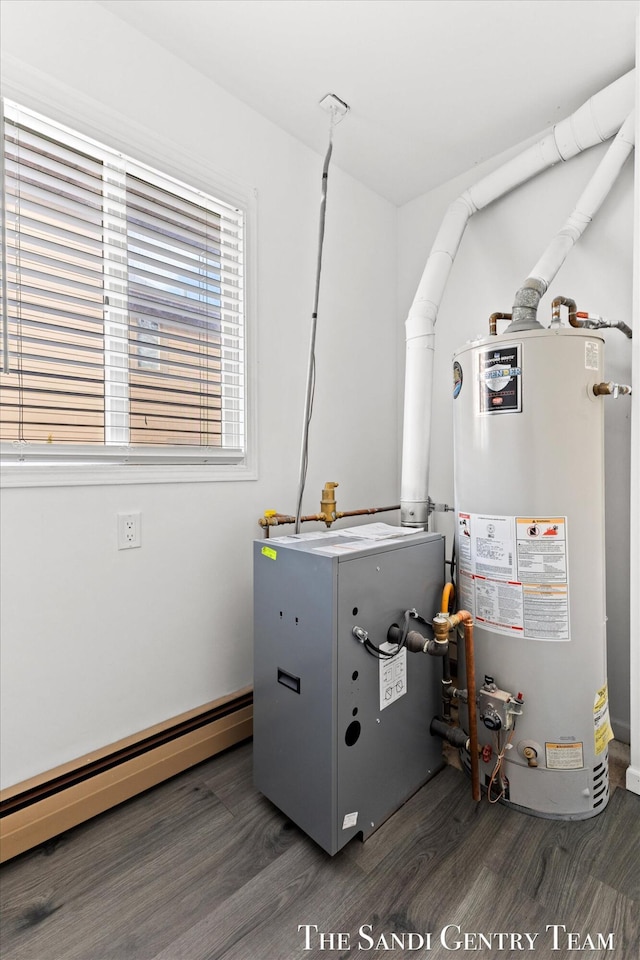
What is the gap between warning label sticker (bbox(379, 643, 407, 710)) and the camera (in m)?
1.33

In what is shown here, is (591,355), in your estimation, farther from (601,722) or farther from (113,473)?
(113,473)

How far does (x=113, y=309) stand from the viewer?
1.48 metres

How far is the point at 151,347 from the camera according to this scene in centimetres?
157

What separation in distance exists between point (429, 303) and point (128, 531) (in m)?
1.49

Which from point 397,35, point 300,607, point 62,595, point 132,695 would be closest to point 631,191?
point 397,35

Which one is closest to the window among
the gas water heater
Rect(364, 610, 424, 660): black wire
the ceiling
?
the ceiling

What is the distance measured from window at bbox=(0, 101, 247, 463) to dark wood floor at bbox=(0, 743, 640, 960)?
1131 mm

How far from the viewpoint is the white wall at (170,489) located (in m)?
1.30

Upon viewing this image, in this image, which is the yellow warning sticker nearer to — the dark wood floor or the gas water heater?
the gas water heater

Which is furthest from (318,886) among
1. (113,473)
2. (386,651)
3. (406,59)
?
(406,59)

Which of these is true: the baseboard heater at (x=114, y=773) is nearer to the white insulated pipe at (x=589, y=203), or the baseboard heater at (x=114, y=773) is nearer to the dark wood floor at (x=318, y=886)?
the dark wood floor at (x=318, y=886)

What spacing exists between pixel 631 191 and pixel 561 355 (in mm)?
883

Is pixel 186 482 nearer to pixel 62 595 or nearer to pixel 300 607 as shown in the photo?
pixel 62 595

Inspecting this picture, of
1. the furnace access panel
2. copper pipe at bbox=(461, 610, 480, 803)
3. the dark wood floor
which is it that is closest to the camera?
the dark wood floor
